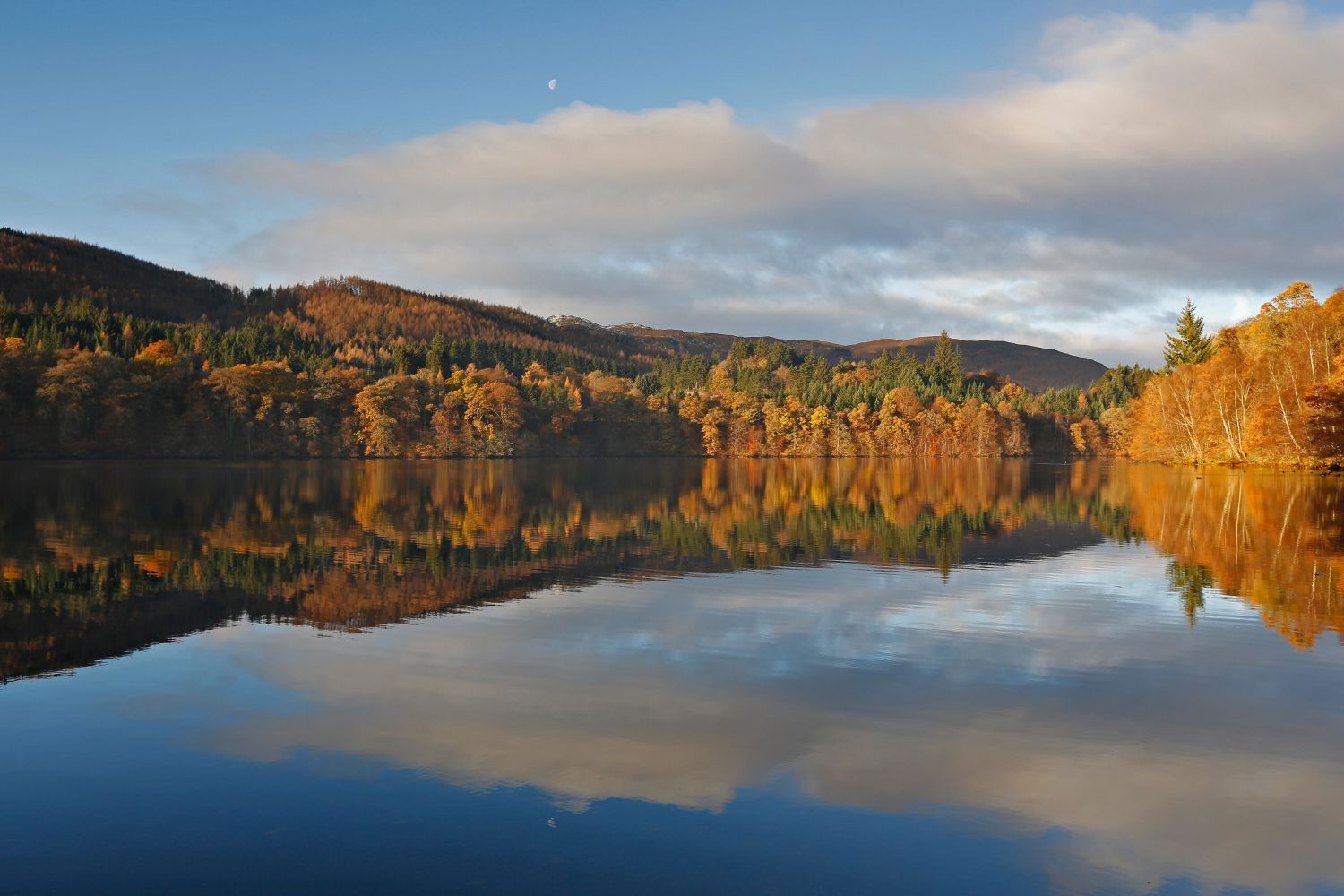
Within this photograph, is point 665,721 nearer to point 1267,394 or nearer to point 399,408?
point 1267,394

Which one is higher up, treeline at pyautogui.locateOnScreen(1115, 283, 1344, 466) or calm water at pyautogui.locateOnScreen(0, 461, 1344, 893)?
treeline at pyautogui.locateOnScreen(1115, 283, 1344, 466)

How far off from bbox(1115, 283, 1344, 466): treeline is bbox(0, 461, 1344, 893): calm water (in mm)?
47296

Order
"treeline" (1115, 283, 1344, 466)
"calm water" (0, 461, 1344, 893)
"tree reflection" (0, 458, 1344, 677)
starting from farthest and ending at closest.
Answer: "treeline" (1115, 283, 1344, 466), "tree reflection" (0, 458, 1344, 677), "calm water" (0, 461, 1344, 893)

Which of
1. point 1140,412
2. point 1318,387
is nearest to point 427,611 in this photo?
point 1318,387

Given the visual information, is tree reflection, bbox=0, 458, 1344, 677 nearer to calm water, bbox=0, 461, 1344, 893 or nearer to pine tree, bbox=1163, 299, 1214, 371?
calm water, bbox=0, 461, 1344, 893

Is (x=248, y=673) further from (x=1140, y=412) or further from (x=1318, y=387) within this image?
(x=1140, y=412)

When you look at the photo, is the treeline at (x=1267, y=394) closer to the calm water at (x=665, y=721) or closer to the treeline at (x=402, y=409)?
the calm water at (x=665, y=721)

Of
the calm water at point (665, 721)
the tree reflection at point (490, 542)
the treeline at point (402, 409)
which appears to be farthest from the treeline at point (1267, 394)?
the treeline at point (402, 409)

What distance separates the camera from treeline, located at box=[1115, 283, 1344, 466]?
208 ft

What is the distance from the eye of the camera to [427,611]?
16.6 m

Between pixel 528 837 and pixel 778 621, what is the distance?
9.05 metres

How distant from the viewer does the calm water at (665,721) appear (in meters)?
7.23

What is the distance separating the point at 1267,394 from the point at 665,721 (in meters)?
77.2

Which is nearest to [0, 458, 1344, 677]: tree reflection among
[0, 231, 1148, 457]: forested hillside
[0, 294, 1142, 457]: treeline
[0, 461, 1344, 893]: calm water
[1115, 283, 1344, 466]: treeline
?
[0, 461, 1344, 893]: calm water
